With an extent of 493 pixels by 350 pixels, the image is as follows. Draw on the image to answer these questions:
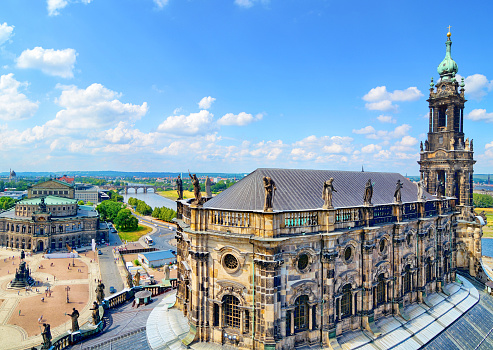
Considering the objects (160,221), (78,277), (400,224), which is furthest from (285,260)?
(160,221)

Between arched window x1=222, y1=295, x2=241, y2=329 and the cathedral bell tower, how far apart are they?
1595 inches

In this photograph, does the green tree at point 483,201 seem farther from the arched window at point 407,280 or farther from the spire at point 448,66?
the arched window at point 407,280

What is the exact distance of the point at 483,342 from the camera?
31.3 metres

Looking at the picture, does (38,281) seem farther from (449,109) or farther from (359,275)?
(449,109)

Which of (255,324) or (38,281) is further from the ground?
(255,324)

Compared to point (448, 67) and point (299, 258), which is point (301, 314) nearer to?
point (299, 258)

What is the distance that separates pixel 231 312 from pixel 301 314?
5.23 m

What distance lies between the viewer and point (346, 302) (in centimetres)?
2548

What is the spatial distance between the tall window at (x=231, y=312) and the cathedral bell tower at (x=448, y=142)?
40504mm

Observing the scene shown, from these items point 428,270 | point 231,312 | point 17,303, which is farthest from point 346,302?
point 17,303

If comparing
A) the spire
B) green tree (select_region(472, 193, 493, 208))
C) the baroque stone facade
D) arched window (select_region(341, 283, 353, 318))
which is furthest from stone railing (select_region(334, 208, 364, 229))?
green tree (select_region(472, 193, 493, 208))

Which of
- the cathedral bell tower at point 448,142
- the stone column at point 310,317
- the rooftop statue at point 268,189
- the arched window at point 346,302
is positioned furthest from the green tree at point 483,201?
the rooftop statue at point 268,189

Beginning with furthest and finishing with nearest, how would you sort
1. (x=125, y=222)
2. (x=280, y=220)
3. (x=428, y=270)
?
(x=125, y=222) → (x=428, y=270) → (x=280, y=220)

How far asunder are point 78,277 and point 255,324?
5913 cm
